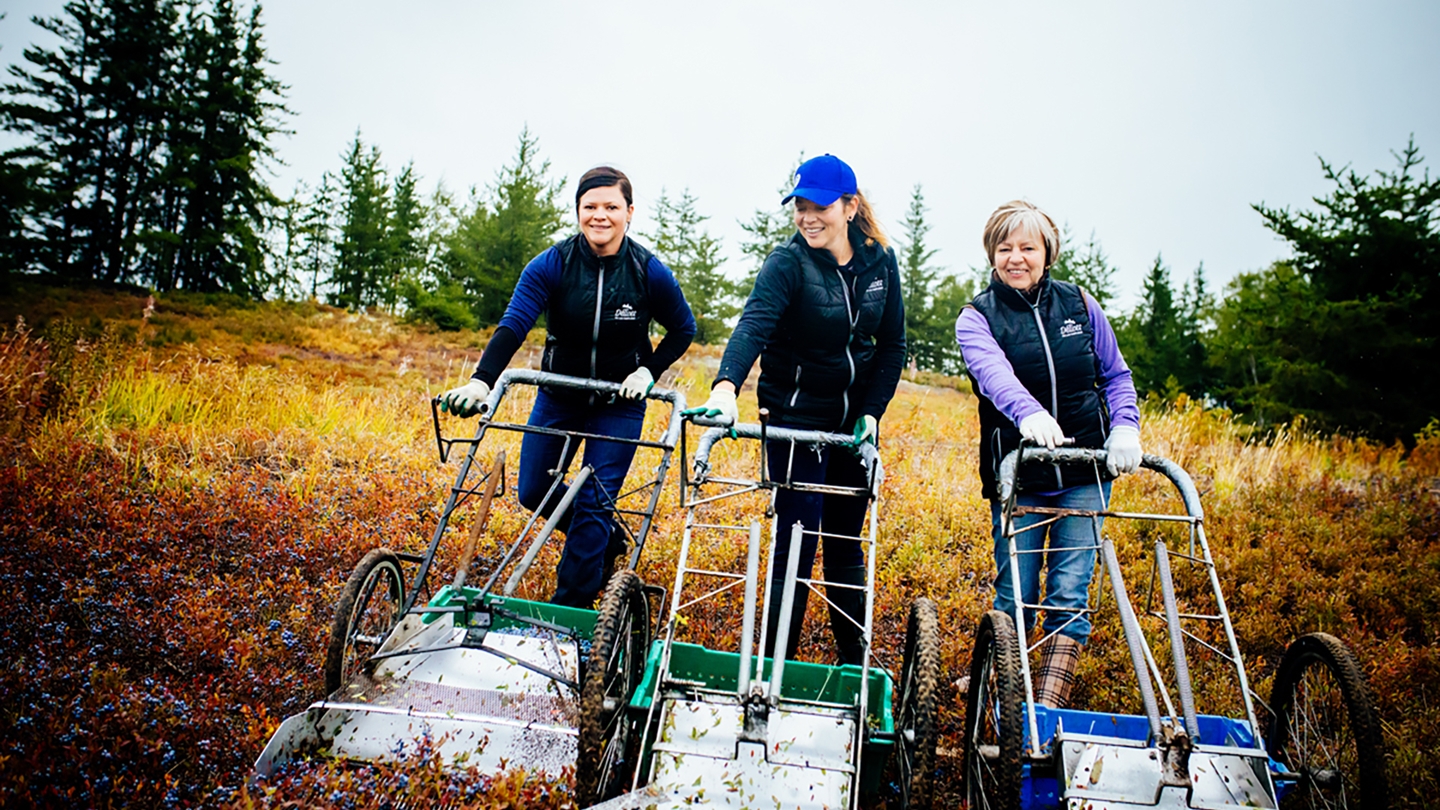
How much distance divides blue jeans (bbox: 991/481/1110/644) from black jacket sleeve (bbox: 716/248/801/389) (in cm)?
136

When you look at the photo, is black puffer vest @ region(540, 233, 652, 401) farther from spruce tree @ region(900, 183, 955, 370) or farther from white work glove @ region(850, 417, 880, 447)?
spruce tree @ region(900, 183, 955, 370)

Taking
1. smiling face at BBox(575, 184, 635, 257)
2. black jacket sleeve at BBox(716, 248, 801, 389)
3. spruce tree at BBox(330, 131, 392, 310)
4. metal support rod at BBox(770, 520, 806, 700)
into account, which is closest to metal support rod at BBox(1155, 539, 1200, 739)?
metal support rod at BBox(770, 520, 806, 700)

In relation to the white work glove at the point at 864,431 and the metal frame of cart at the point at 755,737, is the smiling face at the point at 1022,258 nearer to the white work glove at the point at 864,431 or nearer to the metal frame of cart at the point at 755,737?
the white work glove at the point at 864,431

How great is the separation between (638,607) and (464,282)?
76.3ft

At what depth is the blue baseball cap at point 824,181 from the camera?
126 inches

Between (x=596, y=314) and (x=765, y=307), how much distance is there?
3.49 ft

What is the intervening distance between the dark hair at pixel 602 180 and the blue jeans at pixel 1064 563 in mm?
2437

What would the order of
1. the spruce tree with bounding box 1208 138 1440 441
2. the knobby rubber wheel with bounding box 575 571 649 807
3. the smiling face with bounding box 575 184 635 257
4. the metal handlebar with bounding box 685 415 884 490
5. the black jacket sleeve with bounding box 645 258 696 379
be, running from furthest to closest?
1. the spruce tree with bounding box 1208 138 1440 441
2. the black jacket sleeve with bounding box 645 258 696 379
3. the smiling face with bounding box 575 184 635 257
4. the metal handlebar with bounding box 685 415 884 490
5. the knobby rubber wheel with bounding box 575 571 649 807

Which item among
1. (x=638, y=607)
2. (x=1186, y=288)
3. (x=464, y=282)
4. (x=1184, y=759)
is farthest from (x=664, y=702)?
(x=1186, y=288)

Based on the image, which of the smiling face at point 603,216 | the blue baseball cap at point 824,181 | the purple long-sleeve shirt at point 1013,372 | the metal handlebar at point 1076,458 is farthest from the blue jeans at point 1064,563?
the smiling face at point 603,216

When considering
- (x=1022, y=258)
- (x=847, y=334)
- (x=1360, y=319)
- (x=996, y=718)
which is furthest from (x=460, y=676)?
(x=1360, y=319)

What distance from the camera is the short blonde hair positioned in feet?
10.7

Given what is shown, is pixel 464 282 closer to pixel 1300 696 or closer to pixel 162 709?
pixel 162 709

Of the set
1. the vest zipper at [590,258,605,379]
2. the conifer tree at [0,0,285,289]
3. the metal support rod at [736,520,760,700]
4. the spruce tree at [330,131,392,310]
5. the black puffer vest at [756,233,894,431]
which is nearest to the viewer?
the metal support rod at [736,520,760,700]
